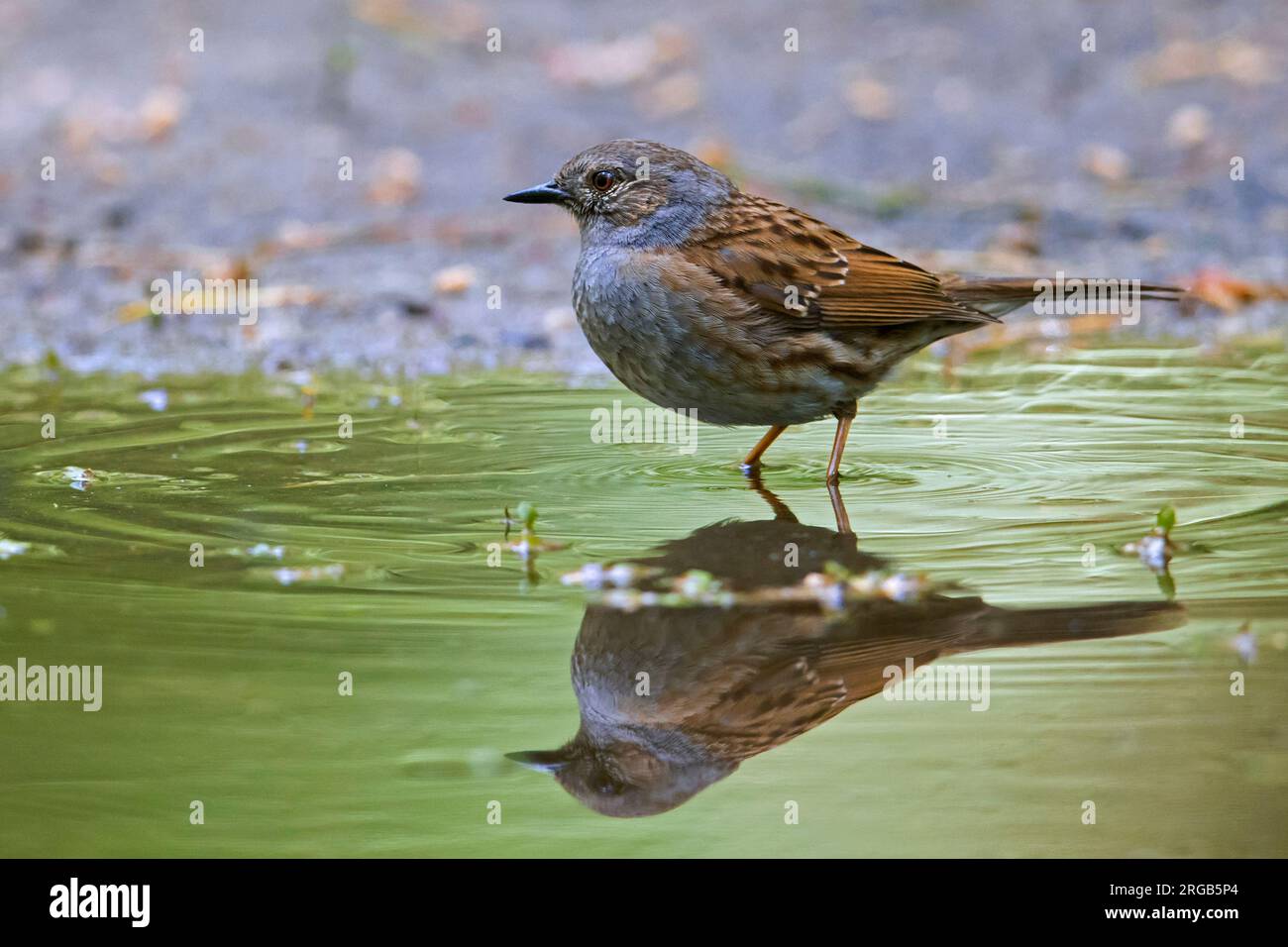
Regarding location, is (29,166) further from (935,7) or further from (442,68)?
(935,7)

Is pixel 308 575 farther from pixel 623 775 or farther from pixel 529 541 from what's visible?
pixel 623 775

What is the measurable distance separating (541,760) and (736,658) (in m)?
0.60

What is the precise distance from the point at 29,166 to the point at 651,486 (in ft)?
23.7

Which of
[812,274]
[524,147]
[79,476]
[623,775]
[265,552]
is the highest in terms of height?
[524,147]

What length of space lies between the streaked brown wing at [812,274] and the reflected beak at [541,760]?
2760 millimetres

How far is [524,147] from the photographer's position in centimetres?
1129

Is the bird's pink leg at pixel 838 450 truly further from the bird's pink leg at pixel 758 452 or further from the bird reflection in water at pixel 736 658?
the bird reflection in water at pixel 736 658

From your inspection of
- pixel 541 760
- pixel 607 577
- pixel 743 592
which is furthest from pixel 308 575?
pixel 541 760

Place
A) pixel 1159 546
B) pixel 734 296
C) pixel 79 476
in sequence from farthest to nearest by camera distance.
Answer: pixel 734 296, pixel 79 476, pixel 1159 546

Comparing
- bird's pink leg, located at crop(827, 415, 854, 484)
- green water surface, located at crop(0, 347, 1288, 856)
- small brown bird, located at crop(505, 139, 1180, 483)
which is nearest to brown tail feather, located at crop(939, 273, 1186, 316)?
small brown bird, located at crop(505, 139, 1180, 483)

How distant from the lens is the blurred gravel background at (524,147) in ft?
30.1

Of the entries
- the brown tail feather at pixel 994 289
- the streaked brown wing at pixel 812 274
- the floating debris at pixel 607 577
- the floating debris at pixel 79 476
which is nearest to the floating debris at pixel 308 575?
the floating debris at pixel 607 577

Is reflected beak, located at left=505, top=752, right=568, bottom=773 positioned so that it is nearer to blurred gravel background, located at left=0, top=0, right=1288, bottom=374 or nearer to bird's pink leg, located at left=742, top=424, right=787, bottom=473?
bird's pink leg, located at left=742, top=424, right=787, bottom=473

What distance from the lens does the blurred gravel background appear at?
9188 mm
